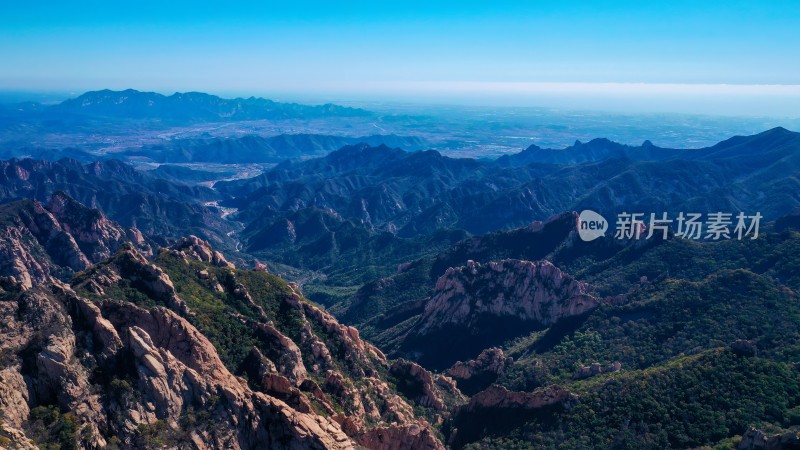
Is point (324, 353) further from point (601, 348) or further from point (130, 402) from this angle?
point (601, 348)

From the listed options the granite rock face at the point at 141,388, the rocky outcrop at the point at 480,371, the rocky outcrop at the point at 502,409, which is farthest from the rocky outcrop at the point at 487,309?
the granite rock face at the point at 141,388

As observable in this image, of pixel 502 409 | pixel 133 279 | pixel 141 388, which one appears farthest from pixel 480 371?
pixel 141 388

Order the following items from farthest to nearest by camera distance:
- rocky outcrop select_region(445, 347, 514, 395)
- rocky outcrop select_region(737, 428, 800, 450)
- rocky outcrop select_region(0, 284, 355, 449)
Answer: rocky outcrop select_region(445, 347, 514, 395) → rocky outcrop select_region(737, 428, 800, 450) → rocky outcrop select_region(0, 284, 355, 449)

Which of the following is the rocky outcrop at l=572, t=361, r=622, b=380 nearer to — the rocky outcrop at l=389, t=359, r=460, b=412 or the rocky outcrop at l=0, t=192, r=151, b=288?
the rocky outcrop at l=389, t=359, r=460, b=412

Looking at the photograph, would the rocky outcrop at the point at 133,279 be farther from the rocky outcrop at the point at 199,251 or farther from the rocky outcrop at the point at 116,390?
the rocky outcrop at the point at 116,390

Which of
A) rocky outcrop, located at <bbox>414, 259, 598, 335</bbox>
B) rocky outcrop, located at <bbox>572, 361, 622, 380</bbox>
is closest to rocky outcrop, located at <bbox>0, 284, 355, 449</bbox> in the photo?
rocky outcrop, located at <bbox>572, 361, 622, 380</bbox>

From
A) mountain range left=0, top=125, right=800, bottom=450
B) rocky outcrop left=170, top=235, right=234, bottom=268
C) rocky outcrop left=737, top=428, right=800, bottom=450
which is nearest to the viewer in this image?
mountain range left=0, top=125, right=800, bottom=450

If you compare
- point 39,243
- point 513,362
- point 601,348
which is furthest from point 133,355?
point 39,243
